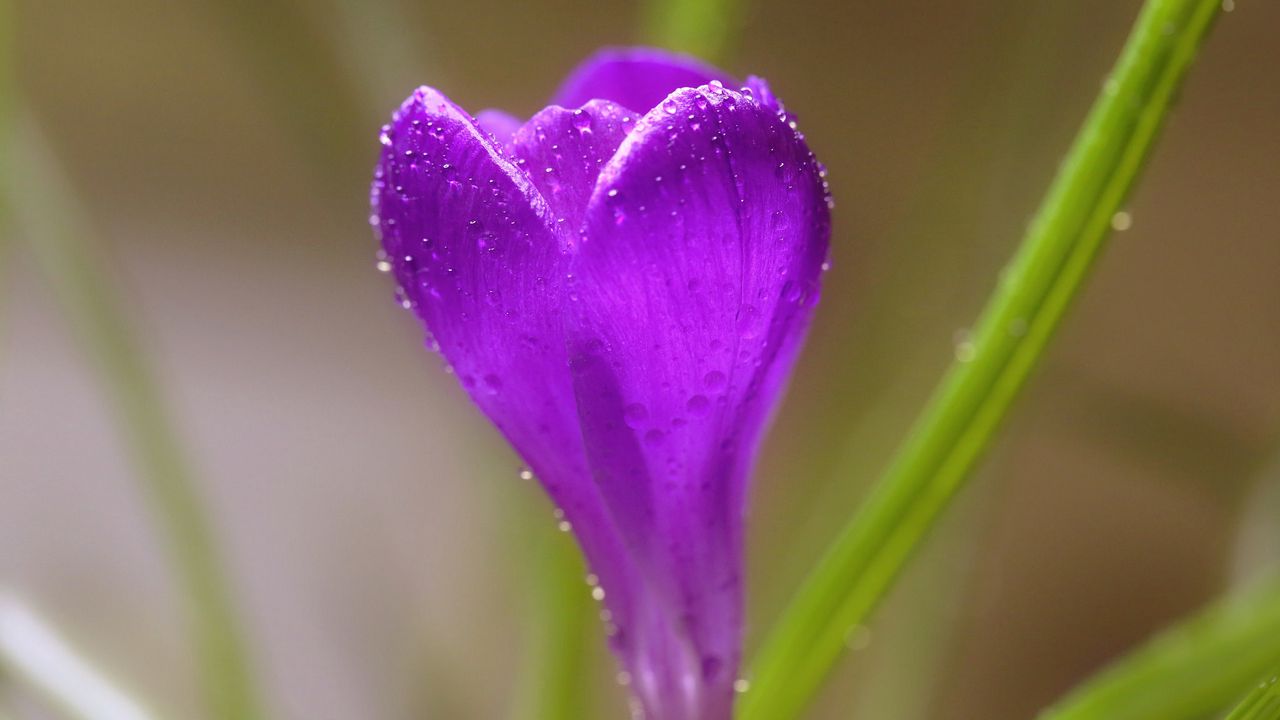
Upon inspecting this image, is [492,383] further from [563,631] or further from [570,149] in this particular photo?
[563,631]

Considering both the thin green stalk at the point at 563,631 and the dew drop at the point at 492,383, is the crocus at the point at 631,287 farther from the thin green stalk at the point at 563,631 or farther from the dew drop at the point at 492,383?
the thin green stalk at the point at 563,631

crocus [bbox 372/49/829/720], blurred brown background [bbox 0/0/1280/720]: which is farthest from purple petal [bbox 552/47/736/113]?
blurred brown background [bbox 0/0/1280/720]

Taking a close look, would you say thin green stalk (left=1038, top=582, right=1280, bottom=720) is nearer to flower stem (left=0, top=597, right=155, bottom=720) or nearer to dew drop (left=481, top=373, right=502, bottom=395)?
dew drop (left=481, top=373, right=502, bottom=395)

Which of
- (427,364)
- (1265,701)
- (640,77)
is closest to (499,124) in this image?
(640,77)

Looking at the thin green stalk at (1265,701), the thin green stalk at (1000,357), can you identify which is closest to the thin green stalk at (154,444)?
the thin green stalk at (1000,357)

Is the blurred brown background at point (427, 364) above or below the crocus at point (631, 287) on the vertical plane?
above

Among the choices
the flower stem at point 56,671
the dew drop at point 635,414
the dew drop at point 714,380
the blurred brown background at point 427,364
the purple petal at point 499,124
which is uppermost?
the blurred brown background at point 427,364
